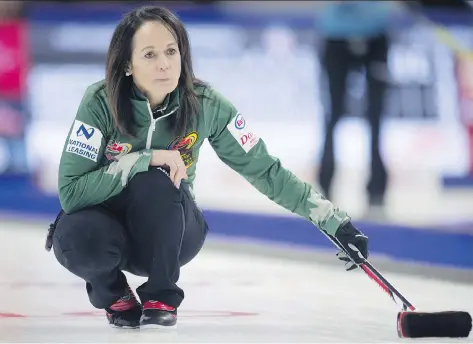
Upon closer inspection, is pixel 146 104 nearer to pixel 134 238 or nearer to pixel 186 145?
pixel 186 145

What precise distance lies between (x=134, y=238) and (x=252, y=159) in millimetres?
309

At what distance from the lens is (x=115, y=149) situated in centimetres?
222

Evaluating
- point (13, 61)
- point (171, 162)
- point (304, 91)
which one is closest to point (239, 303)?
point (171, 162)

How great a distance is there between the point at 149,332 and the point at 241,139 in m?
0.46

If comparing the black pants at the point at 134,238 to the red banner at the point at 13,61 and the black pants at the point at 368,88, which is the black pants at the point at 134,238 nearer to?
the black pants at the point at 368,88

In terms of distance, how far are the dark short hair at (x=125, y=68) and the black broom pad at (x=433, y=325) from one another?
23.6 inches

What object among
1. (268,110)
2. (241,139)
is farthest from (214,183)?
(241,139)

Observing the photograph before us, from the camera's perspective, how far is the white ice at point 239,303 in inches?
85.5

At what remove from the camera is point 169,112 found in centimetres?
223

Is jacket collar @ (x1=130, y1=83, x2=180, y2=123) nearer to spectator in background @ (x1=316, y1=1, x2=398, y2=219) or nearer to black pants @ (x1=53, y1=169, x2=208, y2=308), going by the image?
black pants @ (x1=53, y1=169, x2=208, y2=308)

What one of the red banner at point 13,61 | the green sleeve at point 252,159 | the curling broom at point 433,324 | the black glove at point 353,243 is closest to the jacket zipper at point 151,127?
the green sleeve at point 252,159

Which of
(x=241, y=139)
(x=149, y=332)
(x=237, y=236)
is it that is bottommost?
(x=237, y=236)

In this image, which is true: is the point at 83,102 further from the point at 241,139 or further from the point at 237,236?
the point at 237,236

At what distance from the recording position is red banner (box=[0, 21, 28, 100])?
217 inches
